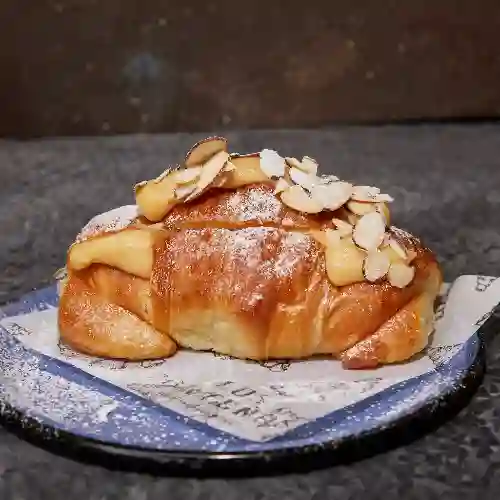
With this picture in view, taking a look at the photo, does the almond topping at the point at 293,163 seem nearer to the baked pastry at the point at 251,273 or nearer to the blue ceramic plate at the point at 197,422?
the baked pastry at the point at 251,273

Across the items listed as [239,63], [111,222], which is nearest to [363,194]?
[111,222]

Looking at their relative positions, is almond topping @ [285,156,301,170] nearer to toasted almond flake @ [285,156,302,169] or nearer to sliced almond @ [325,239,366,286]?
toasted almond flake @ [285,156,302,169]

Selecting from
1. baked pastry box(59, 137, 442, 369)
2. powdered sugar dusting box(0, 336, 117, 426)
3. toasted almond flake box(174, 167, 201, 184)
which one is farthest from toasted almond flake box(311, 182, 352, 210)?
powdered sugar dusting box(0, 336, 117, 426)

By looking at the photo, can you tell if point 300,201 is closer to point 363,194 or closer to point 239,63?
point 363,194

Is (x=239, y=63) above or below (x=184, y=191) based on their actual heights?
below

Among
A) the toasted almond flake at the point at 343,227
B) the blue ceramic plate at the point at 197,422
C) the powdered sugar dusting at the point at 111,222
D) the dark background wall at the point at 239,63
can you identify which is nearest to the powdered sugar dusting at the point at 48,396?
the blue ceramic plate at the point at 197,422

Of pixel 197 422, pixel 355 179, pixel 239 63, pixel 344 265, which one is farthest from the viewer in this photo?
pixel 239 63
